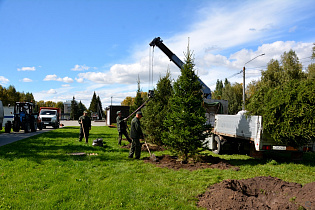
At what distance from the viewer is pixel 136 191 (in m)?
5.46

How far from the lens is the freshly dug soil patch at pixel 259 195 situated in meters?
4.38

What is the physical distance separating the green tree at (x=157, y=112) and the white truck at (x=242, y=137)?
270cm

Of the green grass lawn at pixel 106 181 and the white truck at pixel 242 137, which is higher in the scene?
the white truck at pixel 242 137

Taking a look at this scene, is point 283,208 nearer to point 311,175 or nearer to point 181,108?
point 311,175

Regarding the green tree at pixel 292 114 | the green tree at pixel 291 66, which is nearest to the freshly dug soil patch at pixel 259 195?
the green tree at pixel 292 114

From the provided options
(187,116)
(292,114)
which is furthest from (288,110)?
(187,116)

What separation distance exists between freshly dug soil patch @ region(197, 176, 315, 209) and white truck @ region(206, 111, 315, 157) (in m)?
3.22

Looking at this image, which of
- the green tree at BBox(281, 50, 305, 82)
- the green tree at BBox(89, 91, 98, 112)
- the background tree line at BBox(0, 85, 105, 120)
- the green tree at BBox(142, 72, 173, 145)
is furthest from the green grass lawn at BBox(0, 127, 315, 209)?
the green tree at BBox(89, 91, 98, 112)

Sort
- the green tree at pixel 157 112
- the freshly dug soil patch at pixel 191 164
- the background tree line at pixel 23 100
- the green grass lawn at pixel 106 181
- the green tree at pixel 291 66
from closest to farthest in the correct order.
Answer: the green grass lawn at pixel 106 181
the freshly dug soil patch at pixel 191 164
the green tree at pixel 157 112
the green tree at pixel 291 66
the background tree line at pixel 23 100

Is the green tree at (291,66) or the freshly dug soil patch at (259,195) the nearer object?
the freshly dug soil patch at (259,195)

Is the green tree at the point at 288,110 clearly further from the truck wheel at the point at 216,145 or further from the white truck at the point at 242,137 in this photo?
the truck wheel at the point at 216,145

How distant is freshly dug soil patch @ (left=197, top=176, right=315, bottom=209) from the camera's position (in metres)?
4.38

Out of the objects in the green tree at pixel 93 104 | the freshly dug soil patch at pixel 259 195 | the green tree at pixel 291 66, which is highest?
the green tree at pixel 291 66

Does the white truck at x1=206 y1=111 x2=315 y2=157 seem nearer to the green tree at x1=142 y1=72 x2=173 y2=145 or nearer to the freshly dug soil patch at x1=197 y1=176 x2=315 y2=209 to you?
the green tree at x1=142 y1=72 x2=173 y2=145
